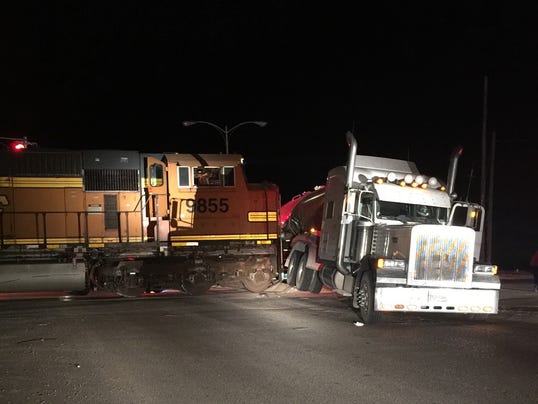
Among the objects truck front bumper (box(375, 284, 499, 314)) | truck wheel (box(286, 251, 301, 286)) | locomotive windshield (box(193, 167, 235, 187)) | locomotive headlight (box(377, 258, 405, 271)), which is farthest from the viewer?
locomotive windshield (box(193, 167, 235, 187))

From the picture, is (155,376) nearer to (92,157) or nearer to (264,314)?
(264,314)

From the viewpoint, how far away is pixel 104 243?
14984 mm

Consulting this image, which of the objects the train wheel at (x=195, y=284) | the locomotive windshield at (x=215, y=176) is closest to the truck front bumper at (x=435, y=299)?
the train wheel at (x=195, y=284)

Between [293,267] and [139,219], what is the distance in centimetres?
477

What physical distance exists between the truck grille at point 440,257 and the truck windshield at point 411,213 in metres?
1.26

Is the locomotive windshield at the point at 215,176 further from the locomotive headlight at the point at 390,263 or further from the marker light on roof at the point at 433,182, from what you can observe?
the locomotive headlight at the point at 390,263

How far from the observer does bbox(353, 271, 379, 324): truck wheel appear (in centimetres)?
980

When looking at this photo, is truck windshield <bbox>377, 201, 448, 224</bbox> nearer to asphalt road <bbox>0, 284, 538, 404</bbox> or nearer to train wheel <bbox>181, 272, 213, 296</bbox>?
asphalt road <bbox>0, 284, 538, 404</bbox>

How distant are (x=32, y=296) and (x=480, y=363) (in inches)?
536

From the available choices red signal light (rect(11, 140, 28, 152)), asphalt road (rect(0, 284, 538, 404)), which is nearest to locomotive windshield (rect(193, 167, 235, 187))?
asphalt road (rect(0, 284, 538, 404))

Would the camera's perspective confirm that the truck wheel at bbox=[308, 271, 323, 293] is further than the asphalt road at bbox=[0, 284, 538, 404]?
Yes

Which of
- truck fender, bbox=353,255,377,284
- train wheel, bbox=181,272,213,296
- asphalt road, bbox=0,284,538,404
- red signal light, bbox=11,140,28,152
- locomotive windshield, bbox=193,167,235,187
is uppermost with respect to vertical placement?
red signal light, bbox=11,140,28,152

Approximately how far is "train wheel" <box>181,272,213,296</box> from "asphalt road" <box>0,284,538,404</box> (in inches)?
121

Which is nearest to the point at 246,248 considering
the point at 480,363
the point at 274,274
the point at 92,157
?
the point at 274,274
